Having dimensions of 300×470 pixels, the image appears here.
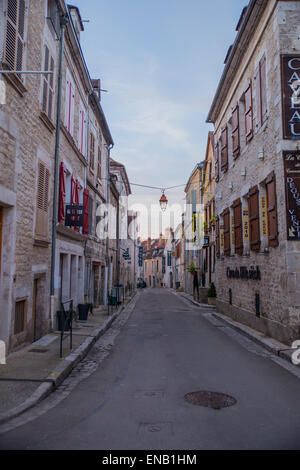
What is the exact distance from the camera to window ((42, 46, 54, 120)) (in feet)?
32.4

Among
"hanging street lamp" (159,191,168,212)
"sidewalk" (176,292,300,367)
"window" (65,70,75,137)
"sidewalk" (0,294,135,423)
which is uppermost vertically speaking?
"window" (65,70,75,137)

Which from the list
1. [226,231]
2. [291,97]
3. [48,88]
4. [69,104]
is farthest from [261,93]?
[226,231]

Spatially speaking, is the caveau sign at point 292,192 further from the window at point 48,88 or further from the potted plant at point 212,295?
the potted plant at point 212,295

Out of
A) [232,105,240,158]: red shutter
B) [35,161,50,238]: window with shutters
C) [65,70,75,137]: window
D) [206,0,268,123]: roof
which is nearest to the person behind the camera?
[35,161,50,238]: window with shutters

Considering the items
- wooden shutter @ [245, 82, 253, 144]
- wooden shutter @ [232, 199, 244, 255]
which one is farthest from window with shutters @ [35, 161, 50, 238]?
wooden shutter @ [232, 199, 244, 255]

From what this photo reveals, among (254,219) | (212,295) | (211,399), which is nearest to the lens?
(211,399)

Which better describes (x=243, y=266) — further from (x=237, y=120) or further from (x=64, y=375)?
(x=64, y=375)

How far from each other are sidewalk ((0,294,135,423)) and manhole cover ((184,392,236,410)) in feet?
6.96

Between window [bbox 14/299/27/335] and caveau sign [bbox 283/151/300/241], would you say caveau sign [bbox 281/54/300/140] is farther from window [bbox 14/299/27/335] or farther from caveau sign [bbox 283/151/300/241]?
window [bbox 14/299/27/335]

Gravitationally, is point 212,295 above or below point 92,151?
below

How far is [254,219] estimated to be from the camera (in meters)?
12.2

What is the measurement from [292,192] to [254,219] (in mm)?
3033

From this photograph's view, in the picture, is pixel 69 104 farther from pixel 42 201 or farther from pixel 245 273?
pixel 245 273
